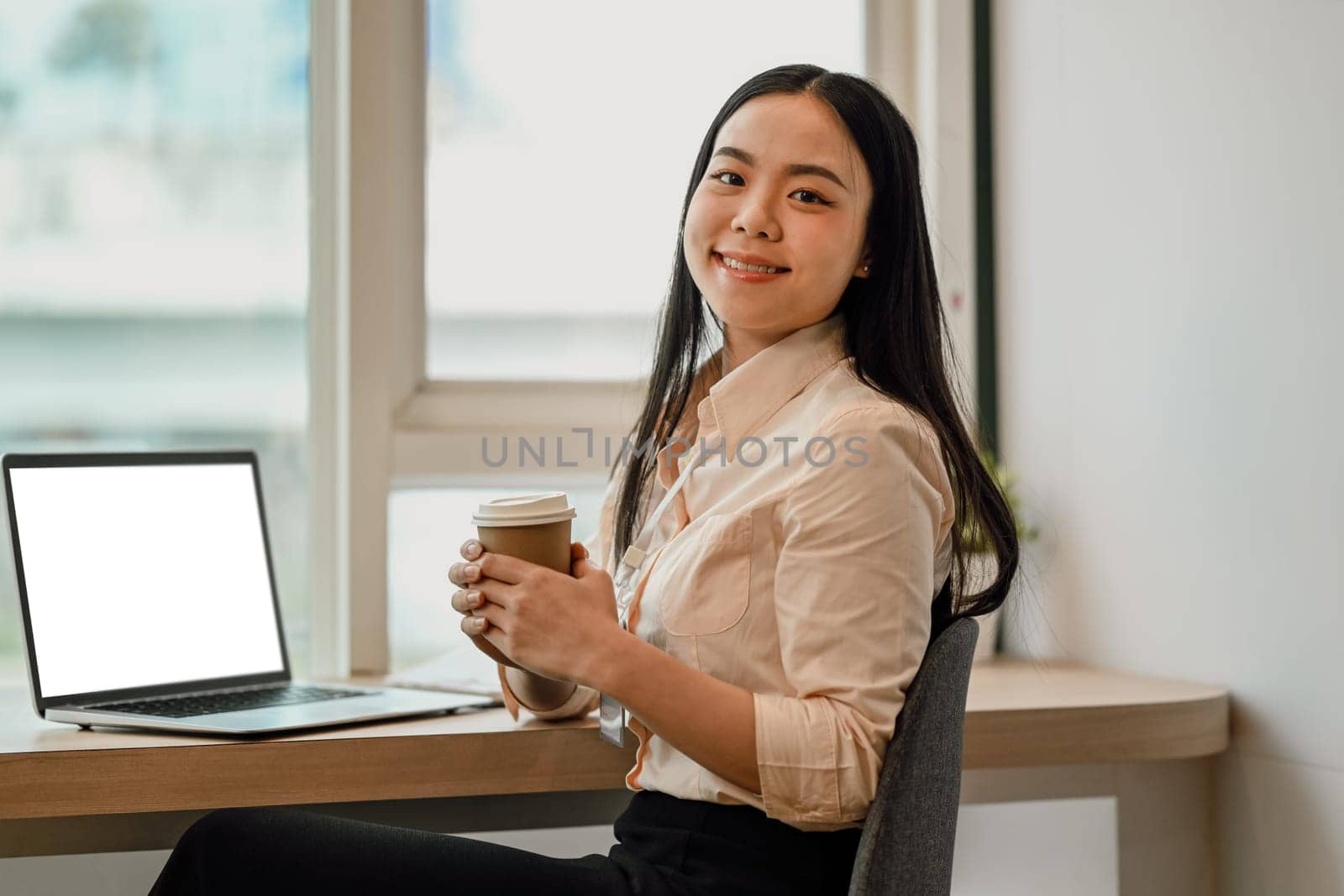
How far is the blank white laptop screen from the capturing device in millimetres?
1429

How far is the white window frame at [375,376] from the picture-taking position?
1.87 meters

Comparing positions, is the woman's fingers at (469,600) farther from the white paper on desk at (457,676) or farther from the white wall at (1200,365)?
the white wall at (1200,365)

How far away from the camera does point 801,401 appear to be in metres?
1.21

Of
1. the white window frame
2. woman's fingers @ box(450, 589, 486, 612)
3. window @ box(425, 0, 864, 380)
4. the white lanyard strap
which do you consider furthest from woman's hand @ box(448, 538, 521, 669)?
window @ box(425, 0, 864, 380)

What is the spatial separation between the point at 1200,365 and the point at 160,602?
1.31 m

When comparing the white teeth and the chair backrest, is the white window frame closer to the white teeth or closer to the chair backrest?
the white teeth

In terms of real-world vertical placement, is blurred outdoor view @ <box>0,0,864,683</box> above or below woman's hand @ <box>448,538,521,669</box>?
above

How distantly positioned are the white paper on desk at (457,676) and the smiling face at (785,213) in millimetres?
589

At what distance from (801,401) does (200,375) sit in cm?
106

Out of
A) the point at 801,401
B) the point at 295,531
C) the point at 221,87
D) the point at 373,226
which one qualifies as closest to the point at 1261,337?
the point at 801,401

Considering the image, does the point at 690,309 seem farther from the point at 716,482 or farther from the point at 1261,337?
the point at 1261,337

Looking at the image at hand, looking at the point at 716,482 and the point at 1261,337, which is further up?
the point at 1261,337

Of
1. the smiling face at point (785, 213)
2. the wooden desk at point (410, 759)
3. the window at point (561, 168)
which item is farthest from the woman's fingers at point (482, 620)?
the window at point (561, 168)

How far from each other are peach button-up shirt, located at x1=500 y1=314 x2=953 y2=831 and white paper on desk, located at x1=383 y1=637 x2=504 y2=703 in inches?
16.3
